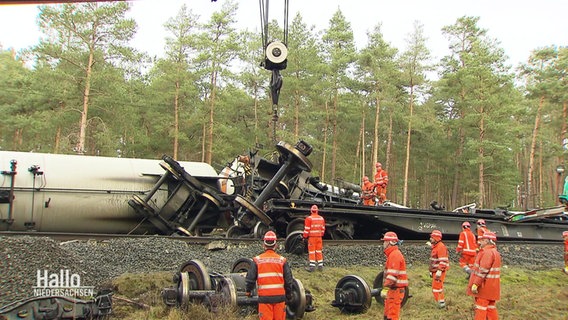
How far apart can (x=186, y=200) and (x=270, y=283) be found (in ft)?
21.1

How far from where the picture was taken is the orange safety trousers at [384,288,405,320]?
601cm

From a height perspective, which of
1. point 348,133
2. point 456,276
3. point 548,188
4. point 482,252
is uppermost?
point 348,133

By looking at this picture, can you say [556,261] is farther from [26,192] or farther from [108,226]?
[26,192]

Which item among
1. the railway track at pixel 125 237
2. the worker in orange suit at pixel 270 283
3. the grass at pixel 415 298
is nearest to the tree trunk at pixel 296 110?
the railway track at pixel 125 237

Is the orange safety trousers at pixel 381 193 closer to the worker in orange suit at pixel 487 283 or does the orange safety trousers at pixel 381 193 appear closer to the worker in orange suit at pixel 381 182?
the worker in orange suit at pixel 381 182

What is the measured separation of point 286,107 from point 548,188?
3704cm

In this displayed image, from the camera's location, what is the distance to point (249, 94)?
35250 mm

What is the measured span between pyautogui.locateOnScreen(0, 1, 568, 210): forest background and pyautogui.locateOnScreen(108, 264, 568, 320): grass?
60.4ft

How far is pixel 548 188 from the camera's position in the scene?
5338 cm

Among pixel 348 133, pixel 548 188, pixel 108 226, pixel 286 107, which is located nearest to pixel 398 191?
pixel 348 133

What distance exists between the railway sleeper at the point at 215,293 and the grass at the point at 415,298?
14cm

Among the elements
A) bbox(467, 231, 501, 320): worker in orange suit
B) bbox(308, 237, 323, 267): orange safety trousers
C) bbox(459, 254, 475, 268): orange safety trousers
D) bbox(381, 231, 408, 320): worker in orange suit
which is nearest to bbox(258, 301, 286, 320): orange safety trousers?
bbox(381, 231, 408, 320): worker in orange suit

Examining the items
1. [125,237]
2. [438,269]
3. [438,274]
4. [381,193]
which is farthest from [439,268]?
[381,193]

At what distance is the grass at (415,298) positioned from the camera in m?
6.13
